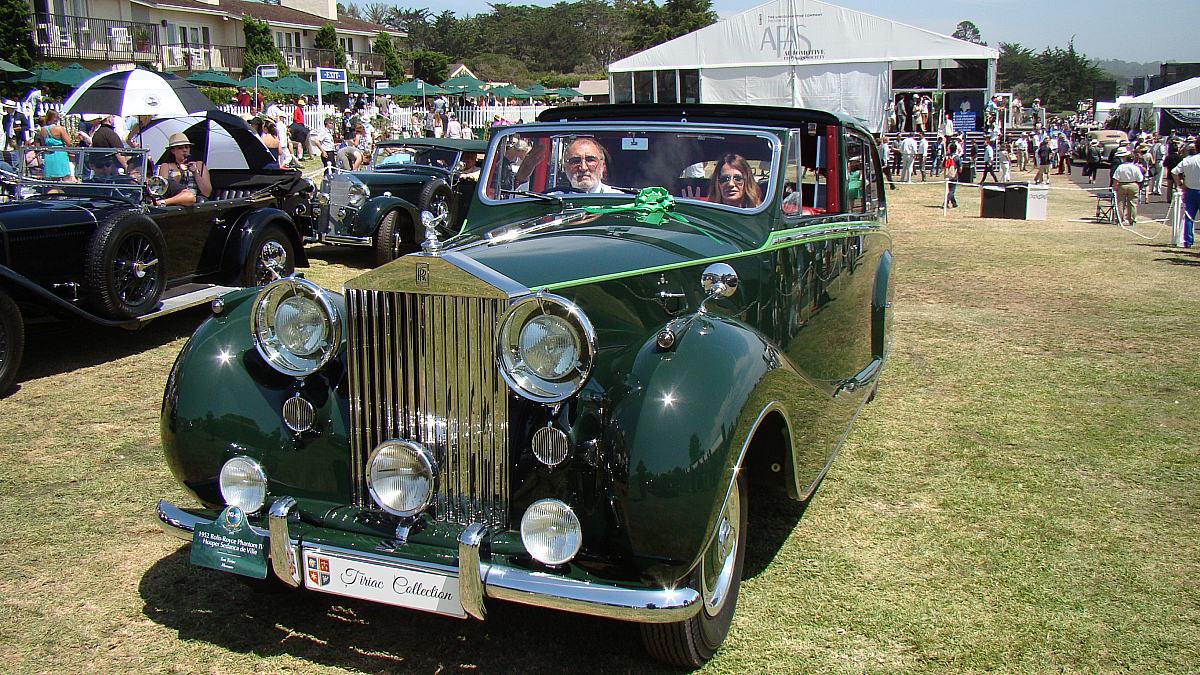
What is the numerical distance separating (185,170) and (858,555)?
7.04 metres

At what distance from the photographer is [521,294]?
263 cm

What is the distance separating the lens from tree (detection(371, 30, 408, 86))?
5794 cm

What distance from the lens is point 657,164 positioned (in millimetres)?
3969

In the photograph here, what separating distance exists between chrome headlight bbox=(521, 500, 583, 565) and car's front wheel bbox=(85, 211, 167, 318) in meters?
5.13

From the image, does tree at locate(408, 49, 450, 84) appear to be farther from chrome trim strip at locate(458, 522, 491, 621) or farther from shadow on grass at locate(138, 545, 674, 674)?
chrome trim strip at locate(458, 522, 491, 621)

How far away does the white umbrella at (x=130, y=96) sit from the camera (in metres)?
12.7

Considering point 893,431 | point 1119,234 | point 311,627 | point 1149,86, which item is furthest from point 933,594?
point 1149,86

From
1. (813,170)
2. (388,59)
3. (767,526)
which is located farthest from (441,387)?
(388,59)

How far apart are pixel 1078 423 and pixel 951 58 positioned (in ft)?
62.3

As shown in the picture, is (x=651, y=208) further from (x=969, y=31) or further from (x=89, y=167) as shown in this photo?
(x=969, y=31)

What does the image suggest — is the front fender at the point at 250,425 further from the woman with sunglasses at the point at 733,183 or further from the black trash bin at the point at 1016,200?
the black trash bin at the point at 1016,200

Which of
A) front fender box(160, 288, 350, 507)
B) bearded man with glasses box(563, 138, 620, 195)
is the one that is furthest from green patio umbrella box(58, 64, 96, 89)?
front fender box(160, 288, 350, 507)

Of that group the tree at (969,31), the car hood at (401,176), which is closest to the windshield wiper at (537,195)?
the car hood at (401,176)

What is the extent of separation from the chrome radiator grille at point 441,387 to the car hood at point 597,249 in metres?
0.26
